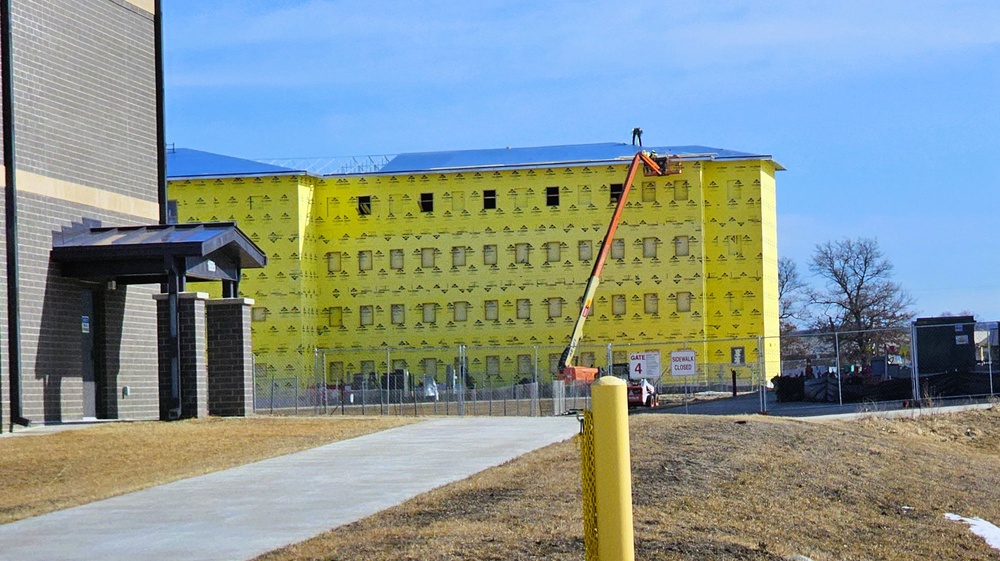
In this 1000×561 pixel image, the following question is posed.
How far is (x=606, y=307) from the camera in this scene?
85000 mm

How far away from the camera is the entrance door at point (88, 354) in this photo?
29094 mm

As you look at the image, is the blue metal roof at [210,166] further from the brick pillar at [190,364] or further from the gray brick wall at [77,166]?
the brick pillar at [190,364]

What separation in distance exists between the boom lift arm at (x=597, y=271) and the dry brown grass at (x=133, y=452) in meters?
31.1

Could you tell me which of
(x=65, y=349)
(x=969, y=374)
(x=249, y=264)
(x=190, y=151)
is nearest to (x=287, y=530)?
(x=65, y=349)

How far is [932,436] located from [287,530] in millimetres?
18718

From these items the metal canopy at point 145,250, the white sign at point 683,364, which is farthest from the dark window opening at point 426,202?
the metal canopy at point 145,250

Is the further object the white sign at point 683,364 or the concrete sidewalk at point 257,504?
the white sign at point 683,364

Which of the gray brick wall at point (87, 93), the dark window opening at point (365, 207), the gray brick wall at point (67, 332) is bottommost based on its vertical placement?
the gray brick wall at point (67, 332)

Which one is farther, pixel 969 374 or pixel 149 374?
pixel 969 374

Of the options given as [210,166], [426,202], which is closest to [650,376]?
[426,202]

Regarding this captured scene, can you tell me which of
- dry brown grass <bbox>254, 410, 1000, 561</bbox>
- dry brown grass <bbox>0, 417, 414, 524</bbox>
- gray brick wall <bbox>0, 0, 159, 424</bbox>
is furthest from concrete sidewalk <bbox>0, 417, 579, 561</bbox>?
gray brick wall <bbox>0, 0, 159, 424</bbox>

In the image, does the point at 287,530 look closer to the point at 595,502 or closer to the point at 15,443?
the point at 595,502

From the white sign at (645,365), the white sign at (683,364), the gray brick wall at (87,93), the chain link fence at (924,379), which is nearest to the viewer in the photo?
the gray brick wall at (87,93)

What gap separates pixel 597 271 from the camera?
231ft
